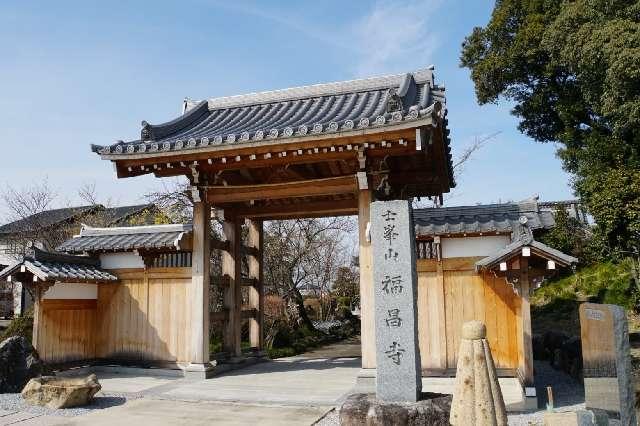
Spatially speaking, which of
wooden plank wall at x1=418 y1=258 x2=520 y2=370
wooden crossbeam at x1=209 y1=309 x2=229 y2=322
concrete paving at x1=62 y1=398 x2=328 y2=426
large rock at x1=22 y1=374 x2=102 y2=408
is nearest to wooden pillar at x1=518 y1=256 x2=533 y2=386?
wooden plank wall at x1=418 y1=258 x2=520 y2=370

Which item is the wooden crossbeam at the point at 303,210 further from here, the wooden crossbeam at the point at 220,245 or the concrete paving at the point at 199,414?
the concrete paving at the point at 199,414

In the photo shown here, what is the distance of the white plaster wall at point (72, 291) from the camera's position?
965 cm

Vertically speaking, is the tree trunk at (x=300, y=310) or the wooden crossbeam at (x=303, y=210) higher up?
the wooden crossbeam at (x=303, y=210)

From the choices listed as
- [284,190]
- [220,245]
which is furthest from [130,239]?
[284,190]

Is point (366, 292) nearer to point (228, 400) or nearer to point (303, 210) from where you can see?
point (228, 400)

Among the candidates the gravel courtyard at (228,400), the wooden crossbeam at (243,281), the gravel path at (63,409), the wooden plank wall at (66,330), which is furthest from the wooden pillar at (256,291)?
Answer: the gravel path at (63,409)

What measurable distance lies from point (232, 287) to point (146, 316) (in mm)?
1849

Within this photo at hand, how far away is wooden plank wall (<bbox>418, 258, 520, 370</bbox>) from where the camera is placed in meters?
7.88

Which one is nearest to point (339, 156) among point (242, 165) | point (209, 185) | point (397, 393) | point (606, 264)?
point (242, 165)

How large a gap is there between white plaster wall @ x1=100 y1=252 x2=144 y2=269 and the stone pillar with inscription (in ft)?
21.1

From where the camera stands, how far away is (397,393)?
531 cm

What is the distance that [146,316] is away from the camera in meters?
10.2

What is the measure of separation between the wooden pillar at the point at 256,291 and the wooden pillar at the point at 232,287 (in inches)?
38.1

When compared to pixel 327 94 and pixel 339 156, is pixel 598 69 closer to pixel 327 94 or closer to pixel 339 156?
pixel 327 94
